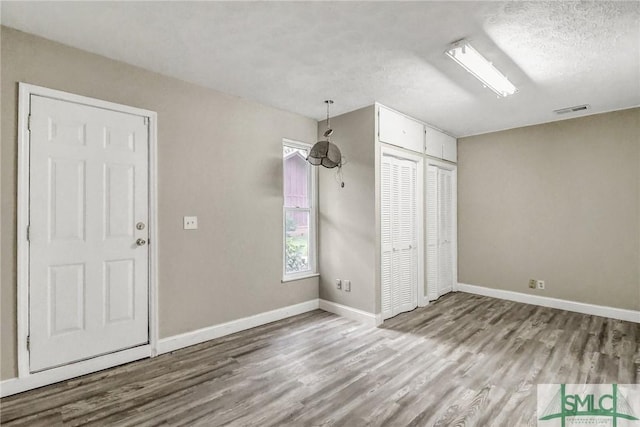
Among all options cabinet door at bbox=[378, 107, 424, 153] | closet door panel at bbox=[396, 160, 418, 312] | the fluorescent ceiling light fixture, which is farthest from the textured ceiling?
closet door panel at bbox=[396, 160, 418, 312]

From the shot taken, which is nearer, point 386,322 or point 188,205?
point 188,205

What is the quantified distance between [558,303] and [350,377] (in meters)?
3.52

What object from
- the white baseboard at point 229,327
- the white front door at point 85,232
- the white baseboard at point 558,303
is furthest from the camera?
the white baseboard at point 558,303

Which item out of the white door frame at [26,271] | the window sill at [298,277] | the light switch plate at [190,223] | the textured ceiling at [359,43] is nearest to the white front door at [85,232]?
the white door frame at [26,271]

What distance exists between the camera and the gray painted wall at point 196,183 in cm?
221

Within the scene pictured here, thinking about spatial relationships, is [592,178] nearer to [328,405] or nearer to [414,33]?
[414,33]

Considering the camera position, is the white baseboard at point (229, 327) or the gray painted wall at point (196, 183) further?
the white baseboard at point (229, 327)

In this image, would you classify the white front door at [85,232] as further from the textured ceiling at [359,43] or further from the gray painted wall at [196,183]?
the textured ceiling at [359,43]

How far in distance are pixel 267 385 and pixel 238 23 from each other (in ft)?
8.63

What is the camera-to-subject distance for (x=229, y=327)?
3328 mm

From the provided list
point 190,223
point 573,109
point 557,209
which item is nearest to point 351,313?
point 190,223

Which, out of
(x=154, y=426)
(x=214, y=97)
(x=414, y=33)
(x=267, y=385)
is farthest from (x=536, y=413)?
(x=214, y=97)

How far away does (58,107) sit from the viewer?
7.85 ft

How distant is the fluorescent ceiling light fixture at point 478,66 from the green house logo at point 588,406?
2.55 meters
